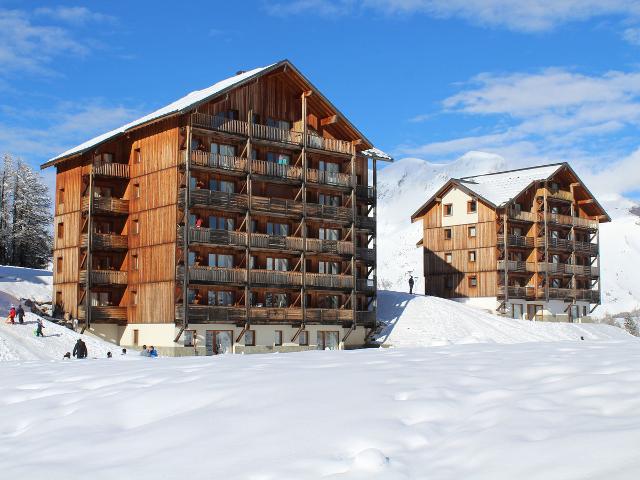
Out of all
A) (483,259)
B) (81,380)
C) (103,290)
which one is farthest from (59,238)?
(81,380)

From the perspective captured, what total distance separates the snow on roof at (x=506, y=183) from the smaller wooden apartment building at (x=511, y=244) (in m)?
0.09

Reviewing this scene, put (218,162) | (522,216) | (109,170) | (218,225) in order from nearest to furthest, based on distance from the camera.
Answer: (218,162) → (218,225) → (109,170) → (522,216)

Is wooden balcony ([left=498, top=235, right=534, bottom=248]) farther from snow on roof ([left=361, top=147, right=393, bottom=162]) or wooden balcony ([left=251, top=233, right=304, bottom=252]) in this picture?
wooden balcony ([left=251, top=233, right=304, bottom=252])

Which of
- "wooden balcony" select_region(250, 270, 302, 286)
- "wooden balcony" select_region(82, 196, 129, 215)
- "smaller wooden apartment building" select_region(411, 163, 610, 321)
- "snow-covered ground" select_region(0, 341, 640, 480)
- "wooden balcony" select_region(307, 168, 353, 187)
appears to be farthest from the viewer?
"smaller wooden apartment building" select_region(411, 163, 610, 321)

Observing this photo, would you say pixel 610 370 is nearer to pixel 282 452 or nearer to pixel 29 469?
pixel 282 452

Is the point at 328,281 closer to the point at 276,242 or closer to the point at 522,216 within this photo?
the point at 276,242

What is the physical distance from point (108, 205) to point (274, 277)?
457 inches

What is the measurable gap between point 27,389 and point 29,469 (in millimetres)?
5283

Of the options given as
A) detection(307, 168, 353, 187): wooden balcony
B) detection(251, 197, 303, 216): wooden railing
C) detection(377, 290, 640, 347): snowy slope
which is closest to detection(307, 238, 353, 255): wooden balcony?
detection(251, 197, 303, 216): wooden railing

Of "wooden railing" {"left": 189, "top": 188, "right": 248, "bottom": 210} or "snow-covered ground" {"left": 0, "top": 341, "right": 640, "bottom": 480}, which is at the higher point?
"wooden railing" {"left": 189, "top": 188, "right": 248, "bottom": 210}

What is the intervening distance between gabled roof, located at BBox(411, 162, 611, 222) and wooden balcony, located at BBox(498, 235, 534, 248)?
121 inches

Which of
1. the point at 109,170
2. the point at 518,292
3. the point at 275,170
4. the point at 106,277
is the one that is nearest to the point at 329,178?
the point at 275,170

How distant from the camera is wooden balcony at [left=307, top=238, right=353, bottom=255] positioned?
56969 mm

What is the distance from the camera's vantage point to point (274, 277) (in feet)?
180
